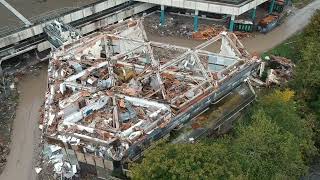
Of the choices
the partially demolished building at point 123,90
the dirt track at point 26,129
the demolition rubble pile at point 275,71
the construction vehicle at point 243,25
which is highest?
the partially demolished building at point 123,90

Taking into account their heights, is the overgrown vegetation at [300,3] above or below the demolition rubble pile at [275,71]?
above

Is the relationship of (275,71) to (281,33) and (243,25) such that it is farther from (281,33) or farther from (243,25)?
(281,33)

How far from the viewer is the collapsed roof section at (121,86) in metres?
23.7

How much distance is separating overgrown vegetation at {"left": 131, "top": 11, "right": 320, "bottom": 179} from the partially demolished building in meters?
2.12

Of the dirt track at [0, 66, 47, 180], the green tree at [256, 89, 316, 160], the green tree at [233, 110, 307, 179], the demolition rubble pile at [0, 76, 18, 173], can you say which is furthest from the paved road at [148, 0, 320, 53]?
the green tree at [233, 110, 307, 179]

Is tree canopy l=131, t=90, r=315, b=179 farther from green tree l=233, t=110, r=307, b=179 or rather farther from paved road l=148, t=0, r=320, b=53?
paved road l=148, t=0, r=320, b=53

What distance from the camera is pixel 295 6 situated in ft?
146

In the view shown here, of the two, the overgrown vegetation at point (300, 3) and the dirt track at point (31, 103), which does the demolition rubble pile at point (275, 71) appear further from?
the overgrown vegetation at point (300, 3)

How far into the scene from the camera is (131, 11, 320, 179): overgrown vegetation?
20188 millimetres

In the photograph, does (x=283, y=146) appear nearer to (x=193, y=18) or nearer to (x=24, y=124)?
(x=24, y=124)

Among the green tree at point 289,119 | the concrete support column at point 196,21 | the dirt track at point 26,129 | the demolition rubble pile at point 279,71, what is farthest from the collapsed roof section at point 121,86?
the concrete support column at point 196,21

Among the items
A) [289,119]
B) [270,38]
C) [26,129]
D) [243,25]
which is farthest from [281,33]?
[26,129]

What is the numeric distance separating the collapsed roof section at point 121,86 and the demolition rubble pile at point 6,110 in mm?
5271

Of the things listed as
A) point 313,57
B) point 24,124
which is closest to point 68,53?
point 24,124
